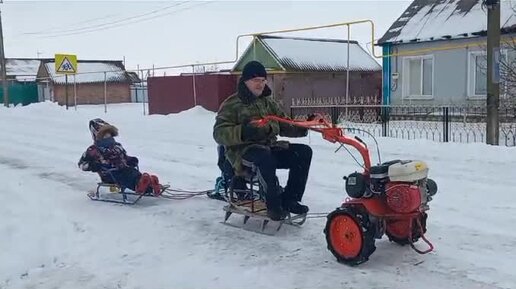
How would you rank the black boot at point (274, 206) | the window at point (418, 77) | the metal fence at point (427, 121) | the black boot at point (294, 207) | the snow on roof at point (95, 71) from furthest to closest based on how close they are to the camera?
the snow on roof at point (95, 71), the window at point (418, 77), the metal fence at point (427, 121), the black boot at point (294, 207), the black boot at point (274, 206)

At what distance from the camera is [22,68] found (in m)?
69.2

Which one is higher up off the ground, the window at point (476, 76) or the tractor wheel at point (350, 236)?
the window at point (476, 76)

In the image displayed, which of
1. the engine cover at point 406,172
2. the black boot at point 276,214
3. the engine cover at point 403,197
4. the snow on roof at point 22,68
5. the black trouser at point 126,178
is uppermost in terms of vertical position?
the snow on roof at point 22,68

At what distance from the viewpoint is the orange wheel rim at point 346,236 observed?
4715 mm

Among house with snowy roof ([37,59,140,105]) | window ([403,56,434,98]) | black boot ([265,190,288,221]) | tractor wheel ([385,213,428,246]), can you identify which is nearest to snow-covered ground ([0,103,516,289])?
tractor wheel ([385,213,428,246])

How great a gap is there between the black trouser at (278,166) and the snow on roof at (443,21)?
12849 millimetres

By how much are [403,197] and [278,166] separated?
1.48 m

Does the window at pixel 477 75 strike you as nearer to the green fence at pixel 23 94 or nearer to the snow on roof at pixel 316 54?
the snow on roof at pixel 316 54

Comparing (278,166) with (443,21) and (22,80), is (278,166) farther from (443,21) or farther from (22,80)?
(22,80)

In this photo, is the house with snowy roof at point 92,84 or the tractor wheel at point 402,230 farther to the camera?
the house with snowy roof at point 92,84

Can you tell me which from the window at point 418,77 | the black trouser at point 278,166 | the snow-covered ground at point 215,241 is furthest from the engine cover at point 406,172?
the window at point 418,77

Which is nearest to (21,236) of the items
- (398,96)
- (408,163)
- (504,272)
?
(408,163)

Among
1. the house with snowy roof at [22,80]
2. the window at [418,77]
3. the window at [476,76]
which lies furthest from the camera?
the house with snowy roof at [22,80]

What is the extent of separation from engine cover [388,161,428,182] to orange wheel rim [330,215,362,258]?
46 cm
